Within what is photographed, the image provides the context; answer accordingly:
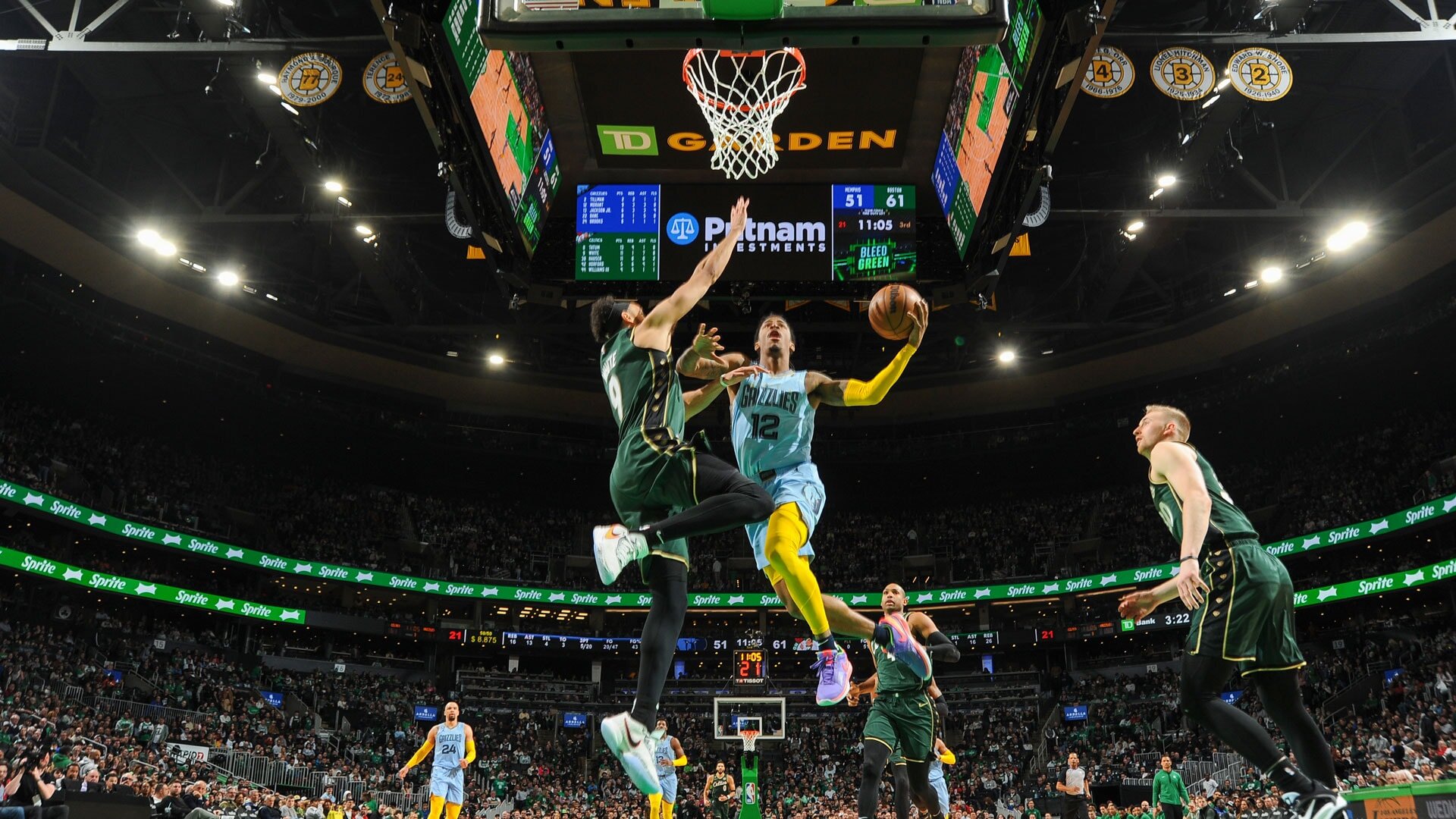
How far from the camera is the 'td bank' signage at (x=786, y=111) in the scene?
11938 mm

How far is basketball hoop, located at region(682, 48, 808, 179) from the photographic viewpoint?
32.6 feet

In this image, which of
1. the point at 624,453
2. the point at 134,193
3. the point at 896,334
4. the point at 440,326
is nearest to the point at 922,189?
the point at 896,334

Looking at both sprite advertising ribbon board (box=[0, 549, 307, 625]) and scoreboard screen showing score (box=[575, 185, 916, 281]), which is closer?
scoreboard screen showing score (box=[575, 185, 916, 281])

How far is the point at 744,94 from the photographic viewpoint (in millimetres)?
10172

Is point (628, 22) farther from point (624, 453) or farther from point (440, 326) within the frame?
point (440, 326)

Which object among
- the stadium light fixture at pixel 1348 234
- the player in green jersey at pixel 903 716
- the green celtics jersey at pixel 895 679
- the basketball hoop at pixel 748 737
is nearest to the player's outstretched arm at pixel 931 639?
the player in green jersey at pixel 903 716

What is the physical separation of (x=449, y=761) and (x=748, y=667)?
57.0ft

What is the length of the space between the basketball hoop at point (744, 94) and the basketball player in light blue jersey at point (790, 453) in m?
3.51

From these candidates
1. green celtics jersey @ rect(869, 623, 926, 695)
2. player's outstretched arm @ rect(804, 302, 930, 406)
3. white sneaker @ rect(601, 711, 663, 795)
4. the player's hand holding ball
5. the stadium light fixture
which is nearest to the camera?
white sneaker @ rect(601, 711, 663, 795)

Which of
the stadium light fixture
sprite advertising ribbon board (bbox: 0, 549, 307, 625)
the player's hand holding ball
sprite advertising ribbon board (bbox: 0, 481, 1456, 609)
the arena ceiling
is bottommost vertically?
the player's hand holding ball

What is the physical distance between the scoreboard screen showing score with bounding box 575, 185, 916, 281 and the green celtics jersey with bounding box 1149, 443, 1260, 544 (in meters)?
7.21

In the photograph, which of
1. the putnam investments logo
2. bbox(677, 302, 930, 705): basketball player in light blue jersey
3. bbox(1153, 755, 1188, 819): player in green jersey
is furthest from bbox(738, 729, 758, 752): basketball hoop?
bbox(677, 302, 930, 705): basketball player in light blue jersey

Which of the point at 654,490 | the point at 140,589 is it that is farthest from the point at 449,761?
the point at 140,589

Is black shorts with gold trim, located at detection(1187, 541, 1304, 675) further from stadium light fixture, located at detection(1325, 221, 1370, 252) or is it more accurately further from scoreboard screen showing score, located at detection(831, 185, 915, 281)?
stadium light fixture, located at detection(1325, 221, 1370, 252)
